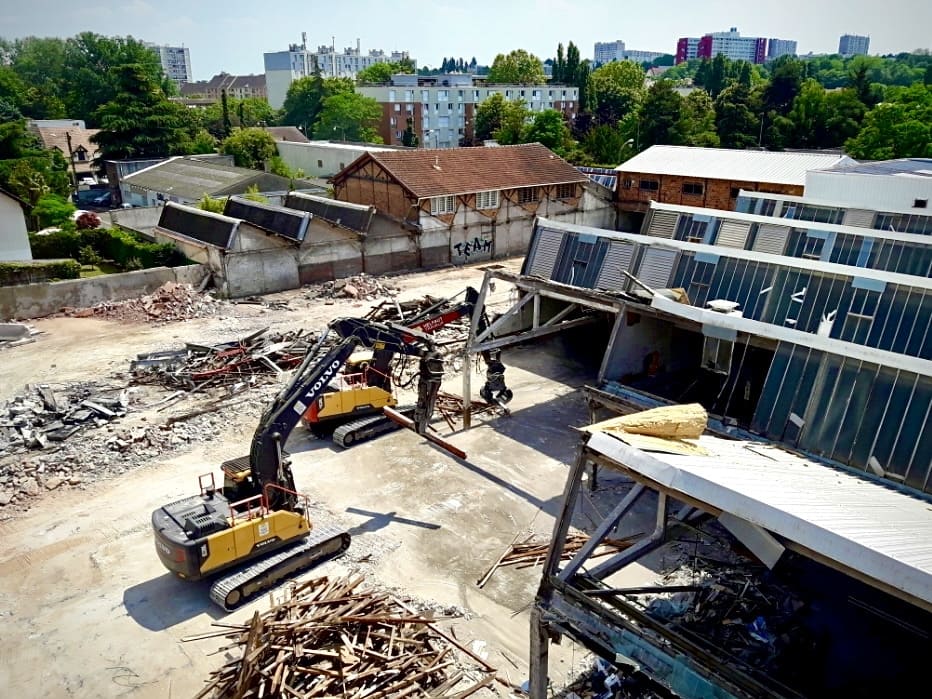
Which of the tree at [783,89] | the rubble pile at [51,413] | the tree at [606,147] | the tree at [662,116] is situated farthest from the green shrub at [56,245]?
the tree at [783,89]

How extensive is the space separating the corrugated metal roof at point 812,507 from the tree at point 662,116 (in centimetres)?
6200

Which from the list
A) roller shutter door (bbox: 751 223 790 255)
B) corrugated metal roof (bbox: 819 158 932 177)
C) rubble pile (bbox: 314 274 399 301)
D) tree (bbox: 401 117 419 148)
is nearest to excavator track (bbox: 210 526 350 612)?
roller shutter door (bbox: 751 223 790 255)

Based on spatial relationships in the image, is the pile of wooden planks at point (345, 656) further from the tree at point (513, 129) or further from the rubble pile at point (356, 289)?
the tree at point (513, 129)

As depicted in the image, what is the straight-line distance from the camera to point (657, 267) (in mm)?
20453

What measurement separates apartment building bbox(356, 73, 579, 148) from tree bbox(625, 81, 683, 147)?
26.0 metres

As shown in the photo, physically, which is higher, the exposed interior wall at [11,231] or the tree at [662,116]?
the tree at [662,116]

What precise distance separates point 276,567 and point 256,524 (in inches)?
37.2

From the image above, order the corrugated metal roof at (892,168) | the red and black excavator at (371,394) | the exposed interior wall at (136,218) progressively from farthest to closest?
the exposed interior wall at (136,218)
the corrugated metal roof at (892,168)
the red and black excavator at (371,394)

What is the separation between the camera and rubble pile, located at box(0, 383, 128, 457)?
1962 cm

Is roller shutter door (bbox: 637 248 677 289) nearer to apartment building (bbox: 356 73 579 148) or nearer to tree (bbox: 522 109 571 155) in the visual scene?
tree (bbox: 522 109 571 155)

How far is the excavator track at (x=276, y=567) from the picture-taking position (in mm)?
13242

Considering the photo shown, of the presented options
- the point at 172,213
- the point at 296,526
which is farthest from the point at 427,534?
the point at 172,213

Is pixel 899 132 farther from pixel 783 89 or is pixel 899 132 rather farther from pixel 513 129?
pixel 513 129

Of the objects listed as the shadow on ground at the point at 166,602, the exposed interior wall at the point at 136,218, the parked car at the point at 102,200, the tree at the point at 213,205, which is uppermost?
the tree at the point at 213,205
